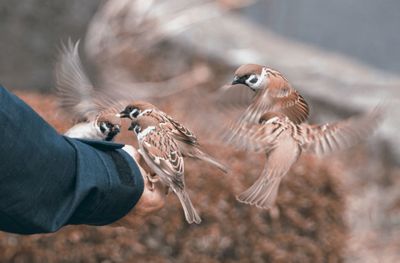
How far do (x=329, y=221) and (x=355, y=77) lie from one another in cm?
260

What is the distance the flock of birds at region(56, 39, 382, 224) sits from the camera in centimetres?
169

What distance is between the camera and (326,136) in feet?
6.06

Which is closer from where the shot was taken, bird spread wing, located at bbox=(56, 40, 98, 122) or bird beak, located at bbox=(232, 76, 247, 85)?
bird beak, located at bbox=(232, 76, 247, 85)

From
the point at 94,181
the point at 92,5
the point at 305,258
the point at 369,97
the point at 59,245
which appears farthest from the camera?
the point at 92,5

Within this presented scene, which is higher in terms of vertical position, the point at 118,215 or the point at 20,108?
the point at 20,108

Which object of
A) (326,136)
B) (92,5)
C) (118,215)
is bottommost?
(92,5)

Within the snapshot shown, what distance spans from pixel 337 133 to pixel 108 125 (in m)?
0.43

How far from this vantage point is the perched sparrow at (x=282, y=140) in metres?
1.72

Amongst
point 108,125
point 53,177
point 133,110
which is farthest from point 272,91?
point 53,177

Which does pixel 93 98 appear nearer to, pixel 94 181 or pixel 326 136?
pixel 94 181

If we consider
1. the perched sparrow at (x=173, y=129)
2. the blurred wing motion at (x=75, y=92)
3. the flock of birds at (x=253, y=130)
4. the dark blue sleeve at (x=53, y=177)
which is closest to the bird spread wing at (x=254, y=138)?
the flock of birds at (x=253, y=130)

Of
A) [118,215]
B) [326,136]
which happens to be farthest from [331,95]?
[326,136]

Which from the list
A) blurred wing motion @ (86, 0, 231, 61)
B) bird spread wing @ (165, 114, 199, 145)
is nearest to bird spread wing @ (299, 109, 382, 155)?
bird spread wing @ (165, 114, 199, 145)

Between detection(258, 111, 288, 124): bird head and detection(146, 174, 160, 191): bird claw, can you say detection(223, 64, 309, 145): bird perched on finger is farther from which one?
detection(146, 174, 160, 191): bird claw
